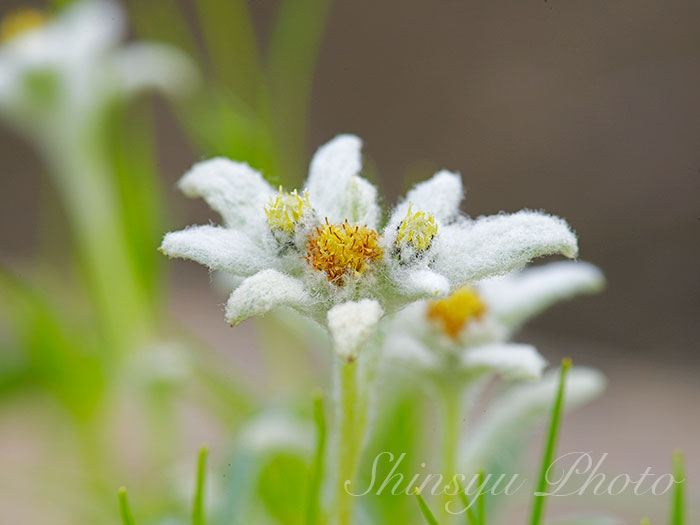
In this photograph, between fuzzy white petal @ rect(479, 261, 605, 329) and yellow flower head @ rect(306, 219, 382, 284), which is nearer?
yellow flower head @ rect(306, 219, 382, 284)

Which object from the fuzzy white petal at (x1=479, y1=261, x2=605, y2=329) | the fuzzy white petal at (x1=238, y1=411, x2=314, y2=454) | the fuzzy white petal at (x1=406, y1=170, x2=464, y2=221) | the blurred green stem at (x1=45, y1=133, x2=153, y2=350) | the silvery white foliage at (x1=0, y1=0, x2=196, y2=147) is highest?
the silvery white foliage at (x1=0, y1=0, x2=196, y2=147)

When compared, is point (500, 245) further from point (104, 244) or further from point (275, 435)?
point (104, 244)

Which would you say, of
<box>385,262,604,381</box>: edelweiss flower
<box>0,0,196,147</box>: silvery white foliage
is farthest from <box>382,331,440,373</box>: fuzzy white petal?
<box>0,0,196,147</box>: silvery white foliage

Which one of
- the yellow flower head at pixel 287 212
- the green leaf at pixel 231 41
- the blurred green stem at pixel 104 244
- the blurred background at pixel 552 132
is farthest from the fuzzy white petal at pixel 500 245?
the blurred background at pixel 552 132

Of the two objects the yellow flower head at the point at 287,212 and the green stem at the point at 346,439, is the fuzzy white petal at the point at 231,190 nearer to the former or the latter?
the yellow flower head at the point at 287,212

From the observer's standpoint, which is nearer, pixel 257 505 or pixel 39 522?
pixel 257 505

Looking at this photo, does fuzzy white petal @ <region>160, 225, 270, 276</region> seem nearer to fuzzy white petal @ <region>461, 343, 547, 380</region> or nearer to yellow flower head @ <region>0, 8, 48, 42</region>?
fuzzy white petal @ <region>461, 343, 547, 380</region>

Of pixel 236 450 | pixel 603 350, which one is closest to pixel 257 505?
pixel 236 450

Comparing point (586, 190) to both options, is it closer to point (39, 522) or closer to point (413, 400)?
point (413, 400)
